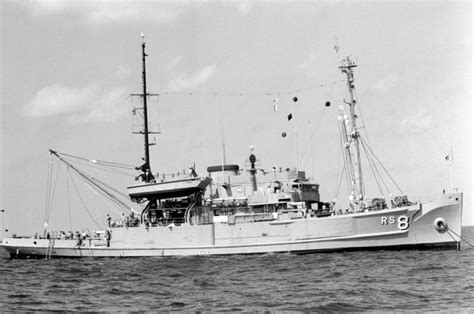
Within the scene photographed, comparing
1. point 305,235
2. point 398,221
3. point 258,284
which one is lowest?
point 258,284

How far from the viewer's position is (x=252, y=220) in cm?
4241

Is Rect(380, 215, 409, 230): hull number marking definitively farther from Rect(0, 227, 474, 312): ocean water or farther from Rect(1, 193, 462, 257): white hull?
Rect(0, 227, 474, 312): ocean water

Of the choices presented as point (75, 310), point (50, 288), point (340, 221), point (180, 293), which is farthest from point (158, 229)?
point (75, 310)

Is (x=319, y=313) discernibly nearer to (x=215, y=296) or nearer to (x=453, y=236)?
(x=215, y=296)

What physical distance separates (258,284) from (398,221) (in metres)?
15.6

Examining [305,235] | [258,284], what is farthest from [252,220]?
[258,284]

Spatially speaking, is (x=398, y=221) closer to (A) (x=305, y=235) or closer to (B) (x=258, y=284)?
(A) (x=305, y=235)

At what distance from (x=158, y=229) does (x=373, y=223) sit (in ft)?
45.1

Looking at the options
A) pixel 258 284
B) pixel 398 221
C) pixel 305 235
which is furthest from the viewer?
pixel 305 235

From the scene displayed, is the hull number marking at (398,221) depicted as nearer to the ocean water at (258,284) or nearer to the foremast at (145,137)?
the ocean water at (258,284)

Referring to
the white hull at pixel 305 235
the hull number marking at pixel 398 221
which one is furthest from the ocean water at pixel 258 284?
the hull number marking at pixel 398 221

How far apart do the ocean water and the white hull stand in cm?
124

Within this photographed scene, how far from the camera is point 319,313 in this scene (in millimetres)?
20094

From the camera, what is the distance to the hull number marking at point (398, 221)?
129ft
